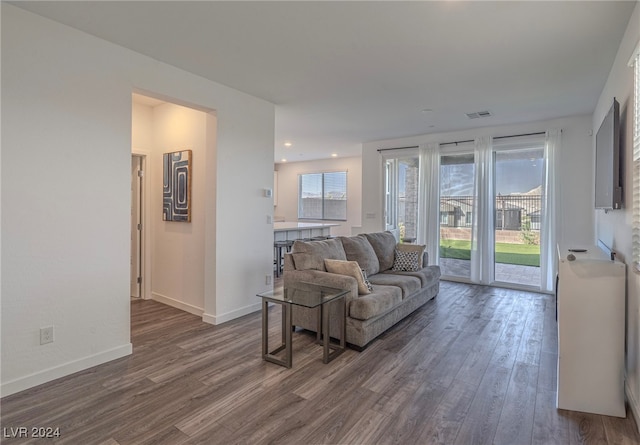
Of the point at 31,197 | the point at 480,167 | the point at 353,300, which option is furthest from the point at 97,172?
the point at 480,167

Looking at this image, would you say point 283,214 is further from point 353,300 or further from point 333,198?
point 353,300

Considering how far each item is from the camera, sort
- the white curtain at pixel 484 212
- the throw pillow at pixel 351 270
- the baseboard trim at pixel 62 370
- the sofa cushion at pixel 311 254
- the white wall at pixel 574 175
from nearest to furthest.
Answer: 1. the baseboard trim at pixel 62 370
2. the throw pillow at pixel 351 270
3. the sofa cushion at pixel 311 254
4. the white wall at pixel 574 175
5. the white curtain at pixel 484 212

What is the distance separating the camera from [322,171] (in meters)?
9.79

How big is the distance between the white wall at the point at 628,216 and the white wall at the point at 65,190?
3.72 m

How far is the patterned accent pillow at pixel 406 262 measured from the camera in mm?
4625

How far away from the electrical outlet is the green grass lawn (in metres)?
5.69

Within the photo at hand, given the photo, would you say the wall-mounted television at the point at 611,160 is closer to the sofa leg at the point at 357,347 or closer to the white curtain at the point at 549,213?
the white curtain at the point at 549,213

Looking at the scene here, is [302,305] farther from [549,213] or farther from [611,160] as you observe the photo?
[549,213]

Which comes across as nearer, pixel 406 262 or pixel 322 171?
pixel 406 262

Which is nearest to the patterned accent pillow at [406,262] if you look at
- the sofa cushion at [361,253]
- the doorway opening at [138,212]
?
the sofa cushion at [361,253]

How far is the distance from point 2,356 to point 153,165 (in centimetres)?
290

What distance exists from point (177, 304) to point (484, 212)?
4.97 m

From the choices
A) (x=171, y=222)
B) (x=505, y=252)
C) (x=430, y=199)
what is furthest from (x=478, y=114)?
(x=171, y=222)

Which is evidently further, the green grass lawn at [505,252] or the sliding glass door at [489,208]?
the green grass lawn at [505,252]
